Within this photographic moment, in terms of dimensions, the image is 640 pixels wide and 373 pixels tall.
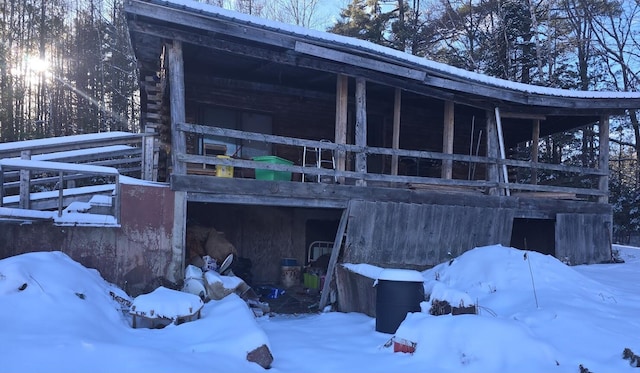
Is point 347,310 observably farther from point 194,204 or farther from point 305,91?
point 305,91

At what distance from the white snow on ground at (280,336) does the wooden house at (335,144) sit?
229 centimetres

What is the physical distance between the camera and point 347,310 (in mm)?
8312

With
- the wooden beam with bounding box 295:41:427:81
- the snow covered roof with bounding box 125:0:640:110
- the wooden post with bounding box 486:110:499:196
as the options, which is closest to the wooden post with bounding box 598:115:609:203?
the snow covered roof with bounding box 125:0:640:110

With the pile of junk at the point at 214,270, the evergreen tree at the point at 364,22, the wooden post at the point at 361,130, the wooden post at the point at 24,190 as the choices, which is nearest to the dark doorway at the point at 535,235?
the wooden post at the point at 361,130

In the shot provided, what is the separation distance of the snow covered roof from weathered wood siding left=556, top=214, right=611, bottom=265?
2712mm

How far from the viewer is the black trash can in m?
6.32

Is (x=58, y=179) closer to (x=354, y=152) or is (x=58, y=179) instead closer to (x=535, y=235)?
(x=354, y=152)

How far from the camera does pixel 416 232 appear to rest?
9.65 m

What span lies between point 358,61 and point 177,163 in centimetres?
372

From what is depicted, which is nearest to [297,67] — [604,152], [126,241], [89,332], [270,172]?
[270,172]

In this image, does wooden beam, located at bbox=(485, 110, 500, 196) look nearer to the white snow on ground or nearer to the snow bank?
the white snow on ground

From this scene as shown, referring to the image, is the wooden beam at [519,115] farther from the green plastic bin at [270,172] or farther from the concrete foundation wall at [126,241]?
the concrete foundation wall at [126,241]

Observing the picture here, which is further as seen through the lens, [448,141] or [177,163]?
[448,141]

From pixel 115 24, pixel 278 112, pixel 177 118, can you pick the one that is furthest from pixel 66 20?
pixel 177 118
